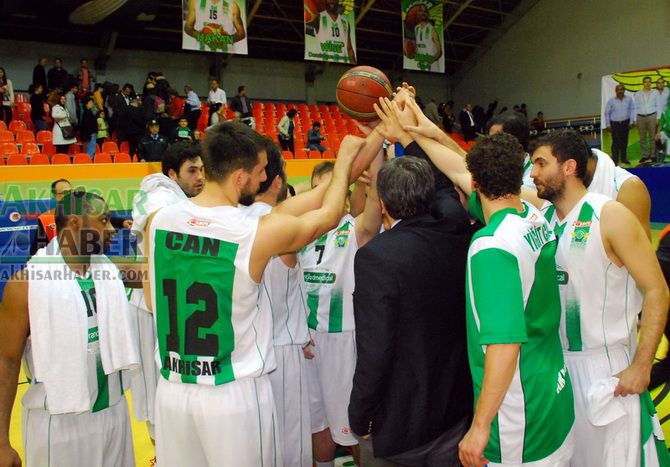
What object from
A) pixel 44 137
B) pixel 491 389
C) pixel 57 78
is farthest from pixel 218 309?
pixel 57 78

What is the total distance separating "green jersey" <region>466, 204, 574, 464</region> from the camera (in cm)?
206

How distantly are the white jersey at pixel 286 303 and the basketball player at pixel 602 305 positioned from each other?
1.44 metres

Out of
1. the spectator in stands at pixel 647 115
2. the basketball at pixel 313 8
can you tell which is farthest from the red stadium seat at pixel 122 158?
the spectator in stands at pixel 647 115

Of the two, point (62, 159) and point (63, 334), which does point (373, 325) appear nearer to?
point (63, 334)

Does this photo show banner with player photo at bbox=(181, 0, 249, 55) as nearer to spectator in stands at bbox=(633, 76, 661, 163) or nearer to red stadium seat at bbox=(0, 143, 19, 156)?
red stadium seat at bbox=(0, 143, 19, 156)

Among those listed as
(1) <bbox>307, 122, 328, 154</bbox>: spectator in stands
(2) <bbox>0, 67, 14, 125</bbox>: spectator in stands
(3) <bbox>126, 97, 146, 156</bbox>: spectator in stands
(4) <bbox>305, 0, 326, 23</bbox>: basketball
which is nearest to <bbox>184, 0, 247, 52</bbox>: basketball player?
(4) <bbox>305, 0, 326, 23</bbox>: basketball

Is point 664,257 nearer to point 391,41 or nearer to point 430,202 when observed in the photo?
point 430,202

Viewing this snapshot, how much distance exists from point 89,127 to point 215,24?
205 inches

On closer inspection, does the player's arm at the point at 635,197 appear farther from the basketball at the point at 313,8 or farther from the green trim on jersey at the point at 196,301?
the basketball at the point at 313,8

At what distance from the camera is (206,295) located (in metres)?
2.36

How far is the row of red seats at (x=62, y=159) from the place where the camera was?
1048 cm

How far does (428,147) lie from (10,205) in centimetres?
798

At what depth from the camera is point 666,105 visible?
47.9ft

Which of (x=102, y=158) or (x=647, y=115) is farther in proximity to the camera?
(x=647, y=115)
